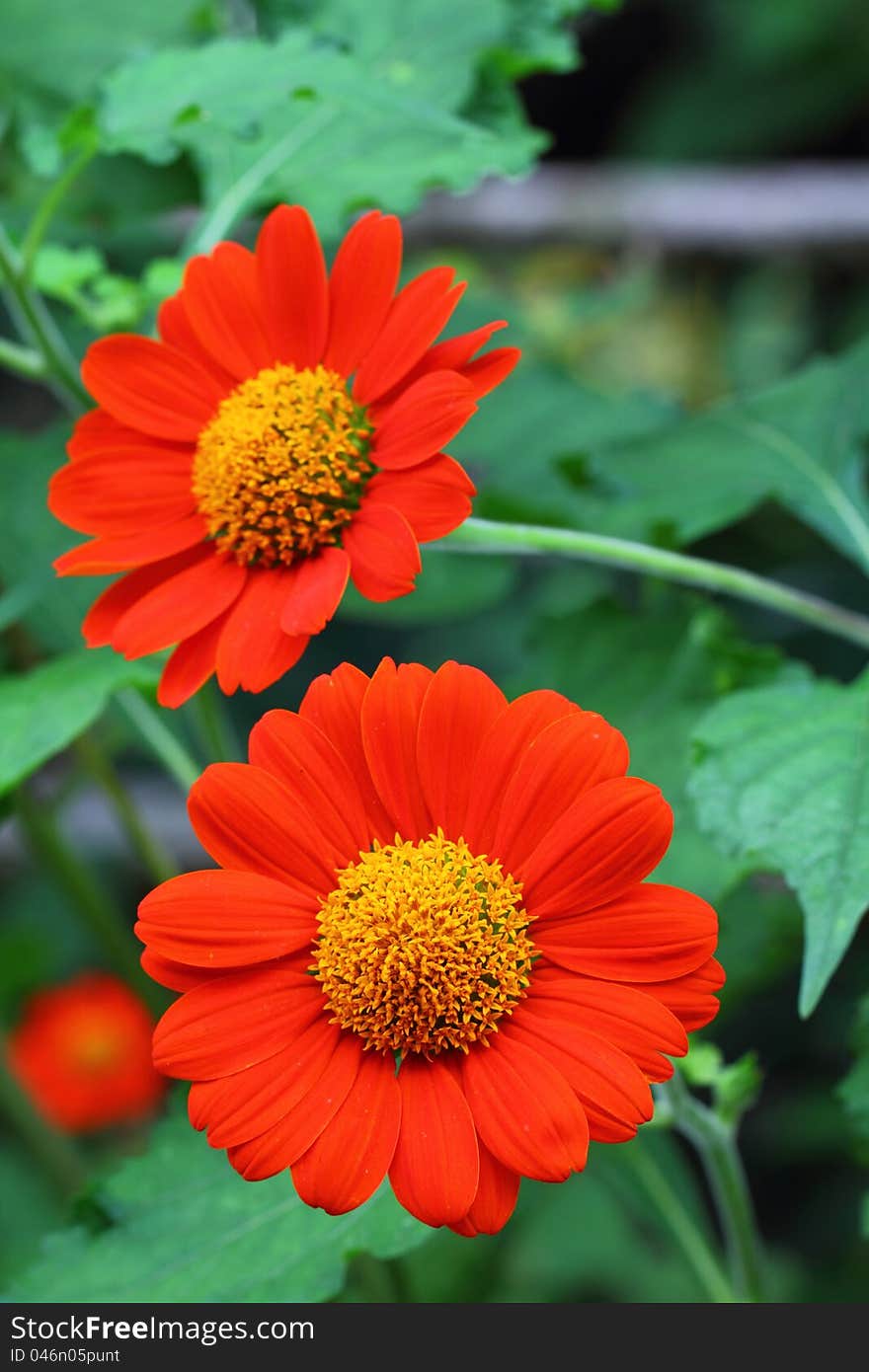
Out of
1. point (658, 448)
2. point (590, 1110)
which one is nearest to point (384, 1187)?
point (590, 1110)

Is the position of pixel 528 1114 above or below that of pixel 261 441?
A: below

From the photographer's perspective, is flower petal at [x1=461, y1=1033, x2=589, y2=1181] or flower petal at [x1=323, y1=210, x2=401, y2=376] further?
flower petal at [x1=323, y1=210, x2=401, y2=376]

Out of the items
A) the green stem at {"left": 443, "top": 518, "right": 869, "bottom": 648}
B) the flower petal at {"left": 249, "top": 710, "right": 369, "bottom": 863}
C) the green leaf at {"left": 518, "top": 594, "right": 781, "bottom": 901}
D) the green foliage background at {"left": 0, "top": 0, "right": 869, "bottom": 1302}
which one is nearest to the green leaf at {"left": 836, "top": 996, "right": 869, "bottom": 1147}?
the green foliage background at {"left": 0, "top": 0, "right": 869, "bottom": 1302}

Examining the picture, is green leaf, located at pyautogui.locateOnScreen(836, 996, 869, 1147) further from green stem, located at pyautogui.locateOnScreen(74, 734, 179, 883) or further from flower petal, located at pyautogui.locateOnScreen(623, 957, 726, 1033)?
green stem, located at pyautogui.locateOnScreen(74, 734, 179, 883)

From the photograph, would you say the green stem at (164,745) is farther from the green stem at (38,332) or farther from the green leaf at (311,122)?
the green leaf at (311,122)

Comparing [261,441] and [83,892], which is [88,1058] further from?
[261,441]

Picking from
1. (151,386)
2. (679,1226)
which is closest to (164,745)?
(151,386)
